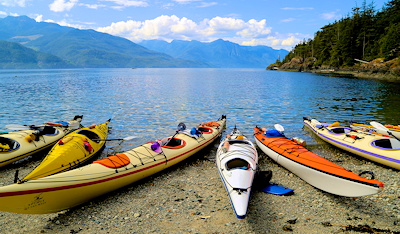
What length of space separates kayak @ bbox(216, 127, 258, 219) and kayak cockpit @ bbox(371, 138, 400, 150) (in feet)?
20.7

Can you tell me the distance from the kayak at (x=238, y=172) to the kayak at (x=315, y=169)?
1510 millimetres

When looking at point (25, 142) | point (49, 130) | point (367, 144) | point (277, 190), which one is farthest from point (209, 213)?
point (49, 130)

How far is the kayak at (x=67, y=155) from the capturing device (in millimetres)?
8938

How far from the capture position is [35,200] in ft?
22.7

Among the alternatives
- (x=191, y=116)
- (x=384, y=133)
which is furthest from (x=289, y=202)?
(x=191, y=116)

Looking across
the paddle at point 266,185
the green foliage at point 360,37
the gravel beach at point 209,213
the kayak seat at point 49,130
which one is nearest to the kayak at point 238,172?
the paddle at point 266,185

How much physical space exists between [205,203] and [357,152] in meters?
9.27

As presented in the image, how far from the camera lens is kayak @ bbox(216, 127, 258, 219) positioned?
721 centimetres

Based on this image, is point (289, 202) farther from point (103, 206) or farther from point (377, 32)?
point (377, 32)

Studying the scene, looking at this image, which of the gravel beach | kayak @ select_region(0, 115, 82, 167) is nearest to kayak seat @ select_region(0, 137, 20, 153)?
kayak @ select_region(0, 115, 82, 167)

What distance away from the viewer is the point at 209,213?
7797 mm

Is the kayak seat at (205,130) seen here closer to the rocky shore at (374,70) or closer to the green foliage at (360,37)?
the rocky shore at (374,70)

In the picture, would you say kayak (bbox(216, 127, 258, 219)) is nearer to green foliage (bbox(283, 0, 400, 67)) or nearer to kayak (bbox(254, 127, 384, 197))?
kayak (bbox(254, 127, 384, 197))

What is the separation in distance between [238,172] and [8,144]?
11.9m
